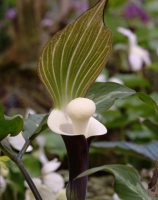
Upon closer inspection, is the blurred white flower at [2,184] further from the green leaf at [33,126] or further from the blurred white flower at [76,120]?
the blurred white flower at [76,120]

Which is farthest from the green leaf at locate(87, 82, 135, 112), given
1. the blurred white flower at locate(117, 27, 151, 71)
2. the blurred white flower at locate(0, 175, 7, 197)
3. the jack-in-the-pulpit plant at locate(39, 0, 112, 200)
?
the blurred white flower at locate(117, 27, 151, 71)

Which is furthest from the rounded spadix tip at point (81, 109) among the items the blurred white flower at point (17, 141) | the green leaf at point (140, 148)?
the green leaf at point (140, 148)

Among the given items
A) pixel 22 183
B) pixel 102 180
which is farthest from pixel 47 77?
pixel 102 180

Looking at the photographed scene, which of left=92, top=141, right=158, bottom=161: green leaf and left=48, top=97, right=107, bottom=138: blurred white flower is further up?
left=48, top=97, right=107, bottom=138: blurred white flower

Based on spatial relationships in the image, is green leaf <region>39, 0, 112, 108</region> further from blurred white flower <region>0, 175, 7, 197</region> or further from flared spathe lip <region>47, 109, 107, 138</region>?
blurred white flower <region>0, 175, 7, 197</region>

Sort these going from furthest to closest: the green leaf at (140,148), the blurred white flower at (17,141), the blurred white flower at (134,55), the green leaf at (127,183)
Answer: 1. the blurred white flower at (134,55)
2. the green leaf at (140,148)
3. the blurred white flower at (17,141)
4. the green leaf at (127,183)

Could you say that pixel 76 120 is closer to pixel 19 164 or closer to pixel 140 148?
pixel 19 164
